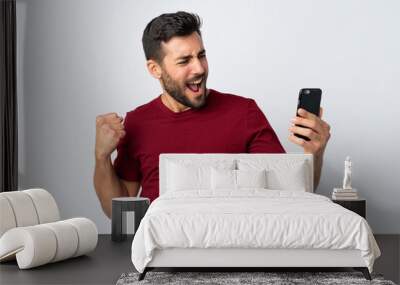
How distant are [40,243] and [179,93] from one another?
2054 millimetres

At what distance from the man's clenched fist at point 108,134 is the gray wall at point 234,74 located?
925mm

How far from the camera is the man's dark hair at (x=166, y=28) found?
658cm

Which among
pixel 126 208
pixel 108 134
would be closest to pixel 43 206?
pixel 126 208

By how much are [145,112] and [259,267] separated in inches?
80.8

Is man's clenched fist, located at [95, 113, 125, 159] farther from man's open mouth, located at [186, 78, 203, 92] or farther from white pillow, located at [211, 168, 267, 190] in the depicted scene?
white pillow, located at [211, 168, 267, 190]

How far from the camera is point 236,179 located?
6020 mm

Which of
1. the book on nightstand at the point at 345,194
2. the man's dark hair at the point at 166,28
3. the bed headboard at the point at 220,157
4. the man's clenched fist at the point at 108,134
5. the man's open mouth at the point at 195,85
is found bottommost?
the book on nightstand at the point at 345,194

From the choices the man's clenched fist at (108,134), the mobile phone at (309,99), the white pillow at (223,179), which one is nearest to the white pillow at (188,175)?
the white pillow at (223,179)

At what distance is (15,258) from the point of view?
541cm

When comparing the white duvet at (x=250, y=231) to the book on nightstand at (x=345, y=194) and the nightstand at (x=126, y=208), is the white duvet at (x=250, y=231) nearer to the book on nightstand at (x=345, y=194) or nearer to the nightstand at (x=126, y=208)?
the nightstand at (x=126, y=208)

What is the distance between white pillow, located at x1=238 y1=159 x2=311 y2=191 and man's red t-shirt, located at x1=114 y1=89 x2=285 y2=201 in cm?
23

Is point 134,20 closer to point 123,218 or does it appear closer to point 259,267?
point 123,218

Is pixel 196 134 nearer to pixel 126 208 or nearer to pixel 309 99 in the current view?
pixel 126 208

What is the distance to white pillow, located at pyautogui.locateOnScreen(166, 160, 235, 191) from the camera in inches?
239
